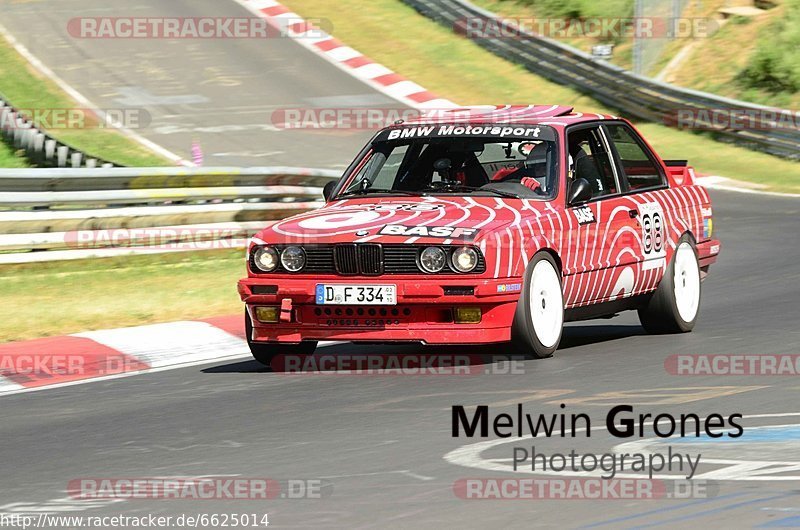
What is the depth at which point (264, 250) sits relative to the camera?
29.9 feet

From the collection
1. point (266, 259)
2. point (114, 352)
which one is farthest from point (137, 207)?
point (266, 259)

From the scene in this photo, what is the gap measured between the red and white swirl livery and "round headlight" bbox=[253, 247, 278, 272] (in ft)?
0.04

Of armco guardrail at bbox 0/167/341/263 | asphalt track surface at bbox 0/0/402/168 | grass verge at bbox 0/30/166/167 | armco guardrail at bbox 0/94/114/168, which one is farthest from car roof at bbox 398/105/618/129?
asphalt track surface at bbox 0/0/402/168

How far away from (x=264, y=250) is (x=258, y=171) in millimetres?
6109

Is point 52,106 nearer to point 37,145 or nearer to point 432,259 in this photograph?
point 37,145

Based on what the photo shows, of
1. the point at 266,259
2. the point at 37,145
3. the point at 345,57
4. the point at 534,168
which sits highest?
the point at 345,57

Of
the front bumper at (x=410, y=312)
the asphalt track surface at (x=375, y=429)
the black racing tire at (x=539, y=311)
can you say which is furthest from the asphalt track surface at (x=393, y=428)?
the front bumper at (x=410, y=312)

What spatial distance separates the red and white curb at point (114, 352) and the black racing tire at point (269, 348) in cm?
61

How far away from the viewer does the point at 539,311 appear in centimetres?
902

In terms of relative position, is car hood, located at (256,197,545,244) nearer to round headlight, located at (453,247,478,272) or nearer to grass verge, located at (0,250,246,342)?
round headlight, located at (453,247,478,272)

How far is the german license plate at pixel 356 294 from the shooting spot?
28.6 feet

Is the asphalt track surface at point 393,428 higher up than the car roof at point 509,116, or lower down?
lower down

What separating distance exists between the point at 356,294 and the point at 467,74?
2042cm

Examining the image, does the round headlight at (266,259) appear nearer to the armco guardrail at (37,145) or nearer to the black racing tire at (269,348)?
the black racing tire at (269,348)
